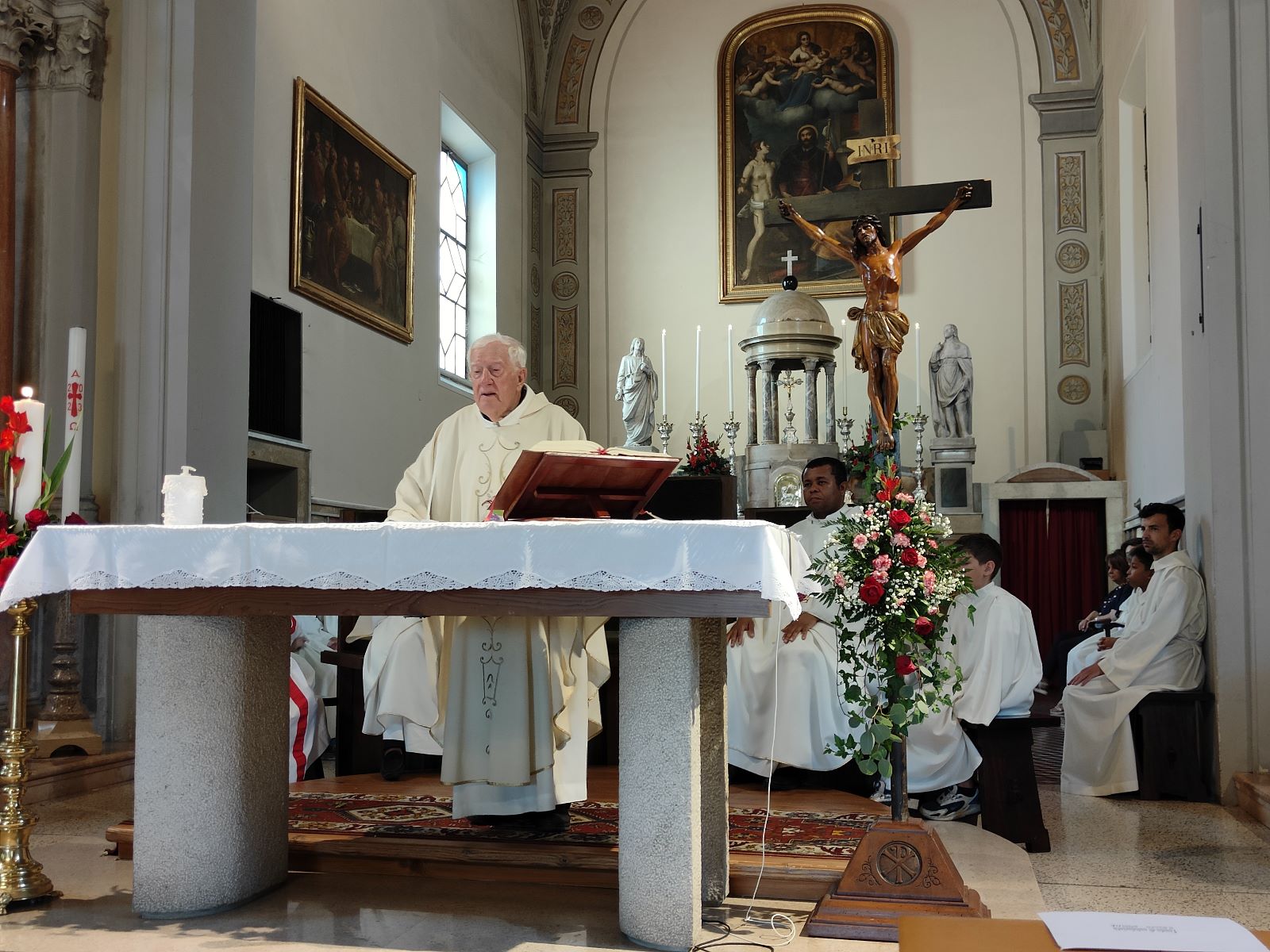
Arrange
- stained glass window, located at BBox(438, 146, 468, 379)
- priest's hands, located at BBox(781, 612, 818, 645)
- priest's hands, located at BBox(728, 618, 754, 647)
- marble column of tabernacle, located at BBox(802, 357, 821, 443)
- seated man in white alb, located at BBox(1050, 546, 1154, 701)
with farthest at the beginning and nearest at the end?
1. stained glass window, located at BBox(438, 146, 468, 379)
2. marble column of tabernacle, located at BBox(802, 357, 821, 443)
3. seated man in white alb, located at BBox(1050, 546, 1154, 701)
4. priest's hands, located at BBox(781, 612, 818, 645)
5. priest's hands, located at BBox(728, 618, 754, 647)

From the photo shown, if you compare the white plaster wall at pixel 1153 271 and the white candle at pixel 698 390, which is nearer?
the white plaster wall at pixel 1153 271

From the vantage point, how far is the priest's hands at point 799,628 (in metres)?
5.60

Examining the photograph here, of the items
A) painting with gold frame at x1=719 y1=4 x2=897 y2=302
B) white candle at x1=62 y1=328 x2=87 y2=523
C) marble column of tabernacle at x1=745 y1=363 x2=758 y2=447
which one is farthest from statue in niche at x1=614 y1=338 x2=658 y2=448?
white candle at x1=62 y1=328 x2=87 y2=523

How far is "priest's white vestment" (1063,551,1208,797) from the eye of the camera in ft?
20.3

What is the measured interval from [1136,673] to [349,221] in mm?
7271

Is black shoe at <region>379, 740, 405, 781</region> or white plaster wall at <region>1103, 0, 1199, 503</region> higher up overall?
white plaster wall at <region>1103, 0, 1199, 503</region>

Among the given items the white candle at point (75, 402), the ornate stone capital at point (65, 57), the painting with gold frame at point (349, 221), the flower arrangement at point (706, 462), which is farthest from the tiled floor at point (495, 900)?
the painting with gold frame at point (349, 221)

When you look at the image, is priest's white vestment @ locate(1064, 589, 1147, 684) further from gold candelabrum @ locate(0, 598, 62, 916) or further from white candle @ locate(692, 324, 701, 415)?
white candle @ locate(692, 324, 701, 415)

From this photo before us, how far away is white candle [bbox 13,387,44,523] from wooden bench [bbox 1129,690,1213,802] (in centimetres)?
498

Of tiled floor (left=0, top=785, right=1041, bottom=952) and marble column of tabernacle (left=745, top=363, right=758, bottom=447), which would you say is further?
marble column of tabernacle (left=745, top=363, right=758, bottom=447)

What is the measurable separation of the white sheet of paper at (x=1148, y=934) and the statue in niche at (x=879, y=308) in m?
3.29

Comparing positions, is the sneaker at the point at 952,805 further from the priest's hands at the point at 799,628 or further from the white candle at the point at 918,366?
the white candle at the point at 918,366

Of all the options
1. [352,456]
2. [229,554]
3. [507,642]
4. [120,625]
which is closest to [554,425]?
[507,642]

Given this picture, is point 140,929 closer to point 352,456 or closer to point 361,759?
point 361,759
